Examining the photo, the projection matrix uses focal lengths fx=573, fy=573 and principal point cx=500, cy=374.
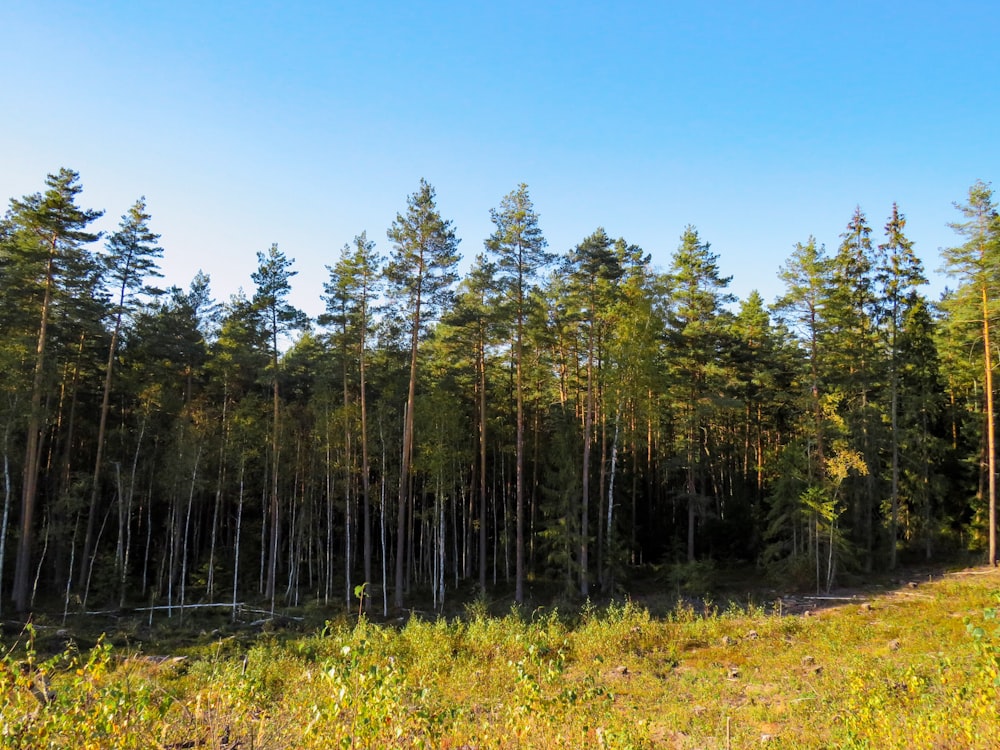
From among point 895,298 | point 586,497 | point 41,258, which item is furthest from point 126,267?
point 895,298

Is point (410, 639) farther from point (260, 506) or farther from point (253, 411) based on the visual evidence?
point (260, 506)

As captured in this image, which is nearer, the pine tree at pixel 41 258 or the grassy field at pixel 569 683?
the grassy field at pixel 569 683

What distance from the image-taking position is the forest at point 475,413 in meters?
23.3

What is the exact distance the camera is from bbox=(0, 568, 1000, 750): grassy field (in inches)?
165

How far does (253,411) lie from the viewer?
27750mm

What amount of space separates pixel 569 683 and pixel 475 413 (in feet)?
59.6

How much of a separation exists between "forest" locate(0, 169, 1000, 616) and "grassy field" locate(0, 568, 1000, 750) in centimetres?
542

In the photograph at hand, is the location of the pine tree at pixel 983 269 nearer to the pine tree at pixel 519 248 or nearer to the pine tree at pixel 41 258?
the pine tree at pixel 519 248

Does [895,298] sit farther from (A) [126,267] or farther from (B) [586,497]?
(A) [126,267]

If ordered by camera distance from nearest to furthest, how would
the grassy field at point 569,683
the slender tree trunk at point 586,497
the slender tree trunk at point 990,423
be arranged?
the grassy field at point 569,683 → the slender tree trunk at point 586,497 → the slender tree trunk at point 990,423

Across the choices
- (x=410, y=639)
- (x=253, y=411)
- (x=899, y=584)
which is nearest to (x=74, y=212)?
(x=253, y=411)

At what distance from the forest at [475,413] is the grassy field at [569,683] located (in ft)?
17.8

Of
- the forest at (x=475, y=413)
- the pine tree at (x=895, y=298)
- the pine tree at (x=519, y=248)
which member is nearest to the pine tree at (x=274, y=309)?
the forest at (x=475, y=413)

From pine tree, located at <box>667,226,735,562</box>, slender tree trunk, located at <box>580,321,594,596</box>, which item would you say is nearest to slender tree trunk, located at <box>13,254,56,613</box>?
slender tree trunk, located at <box>580,321,594,596</box>
